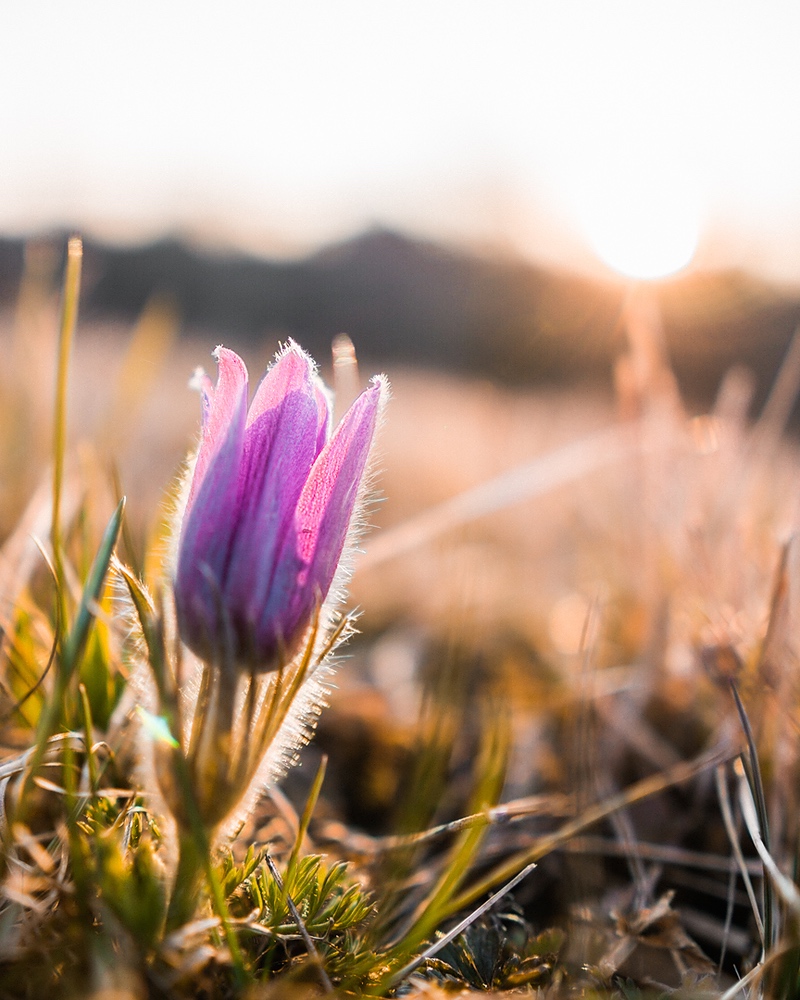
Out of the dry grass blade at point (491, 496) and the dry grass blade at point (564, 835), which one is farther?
the dry grass blade at point (491, 496)

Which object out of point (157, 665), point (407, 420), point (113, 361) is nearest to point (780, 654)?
point (157, 665)

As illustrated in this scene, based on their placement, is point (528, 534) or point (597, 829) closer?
point (597, 829)

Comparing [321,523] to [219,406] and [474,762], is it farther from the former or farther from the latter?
[474,762]

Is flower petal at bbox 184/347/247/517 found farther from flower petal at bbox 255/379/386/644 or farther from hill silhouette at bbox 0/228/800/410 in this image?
hill silhouette at bbox 0/228/800/410

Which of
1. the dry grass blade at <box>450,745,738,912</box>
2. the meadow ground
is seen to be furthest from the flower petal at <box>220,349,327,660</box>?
the dry grass blade at <box>450,745,738,912</box>

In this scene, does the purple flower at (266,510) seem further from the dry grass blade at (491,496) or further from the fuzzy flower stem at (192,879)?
the dry grass blade at (491,496)

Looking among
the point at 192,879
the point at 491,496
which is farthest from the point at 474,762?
the point at 192,879

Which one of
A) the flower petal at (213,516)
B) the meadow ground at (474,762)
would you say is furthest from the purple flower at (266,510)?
the meadow ground at (474,762)

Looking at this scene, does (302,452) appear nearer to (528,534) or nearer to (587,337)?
(528,534)

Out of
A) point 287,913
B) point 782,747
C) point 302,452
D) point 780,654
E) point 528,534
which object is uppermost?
point 302,452
